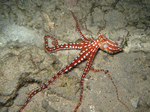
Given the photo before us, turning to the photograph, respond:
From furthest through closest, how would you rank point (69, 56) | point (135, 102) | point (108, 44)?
point (69, 56)
point (108, 44)
point (135, 102)

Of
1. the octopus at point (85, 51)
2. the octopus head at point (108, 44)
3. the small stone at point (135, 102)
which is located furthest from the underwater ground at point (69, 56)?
the octopus head at point (108, 44)

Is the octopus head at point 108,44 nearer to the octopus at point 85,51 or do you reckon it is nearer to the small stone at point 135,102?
the octopus at point 85,51

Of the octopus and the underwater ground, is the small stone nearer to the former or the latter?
the underwater ground

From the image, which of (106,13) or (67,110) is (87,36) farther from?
(67,110)

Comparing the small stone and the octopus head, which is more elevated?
the octopus head

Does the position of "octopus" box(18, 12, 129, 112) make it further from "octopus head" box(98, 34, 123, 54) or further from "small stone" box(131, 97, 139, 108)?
"small stone" box(131, 97, 139, 108)

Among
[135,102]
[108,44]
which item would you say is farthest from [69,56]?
[135,102]

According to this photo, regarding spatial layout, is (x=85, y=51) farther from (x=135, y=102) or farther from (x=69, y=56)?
(x=135, y=102)

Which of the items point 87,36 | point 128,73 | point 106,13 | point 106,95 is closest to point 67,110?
point 106,95

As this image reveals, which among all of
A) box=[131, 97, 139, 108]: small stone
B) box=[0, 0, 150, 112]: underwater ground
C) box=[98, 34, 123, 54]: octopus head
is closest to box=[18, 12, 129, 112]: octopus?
box=[98, 34, 123, 54]: octopus head

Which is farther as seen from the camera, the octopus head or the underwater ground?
the octopus head

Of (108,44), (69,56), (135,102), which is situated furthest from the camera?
(69,56)
